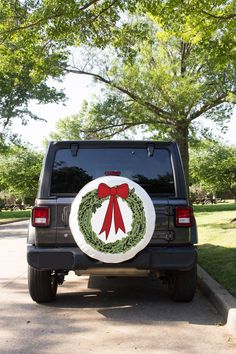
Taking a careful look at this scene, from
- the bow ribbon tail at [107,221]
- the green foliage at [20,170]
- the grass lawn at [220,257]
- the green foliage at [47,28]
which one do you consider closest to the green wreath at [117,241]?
the bow ribbon tail at [107,221]

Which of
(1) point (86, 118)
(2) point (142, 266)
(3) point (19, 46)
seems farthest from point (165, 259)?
(1) point (86, 118)

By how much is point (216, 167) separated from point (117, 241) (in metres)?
57.7

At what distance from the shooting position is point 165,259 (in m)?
5.57

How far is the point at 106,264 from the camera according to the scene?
5.53 m

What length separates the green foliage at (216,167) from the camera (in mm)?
61344

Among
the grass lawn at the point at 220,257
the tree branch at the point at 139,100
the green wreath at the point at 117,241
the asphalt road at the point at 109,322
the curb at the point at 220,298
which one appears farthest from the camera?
the tree branch at the point at 139,100

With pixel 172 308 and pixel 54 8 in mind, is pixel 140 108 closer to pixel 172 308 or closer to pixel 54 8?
pixel 54 8

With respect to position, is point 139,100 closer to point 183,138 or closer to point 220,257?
point 183,138

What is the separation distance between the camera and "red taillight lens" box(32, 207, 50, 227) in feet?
18.7

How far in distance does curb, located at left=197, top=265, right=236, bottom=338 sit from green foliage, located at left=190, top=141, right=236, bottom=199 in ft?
179

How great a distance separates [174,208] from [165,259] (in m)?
0.62

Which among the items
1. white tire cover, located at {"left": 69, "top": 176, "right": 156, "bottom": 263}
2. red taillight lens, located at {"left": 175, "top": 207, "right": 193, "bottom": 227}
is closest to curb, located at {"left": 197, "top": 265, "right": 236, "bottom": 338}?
red taillight lens, located at {"left": 175, "top": 207, "right": 193, "bottom": 227}

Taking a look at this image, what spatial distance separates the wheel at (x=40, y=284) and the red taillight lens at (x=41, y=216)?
677mm

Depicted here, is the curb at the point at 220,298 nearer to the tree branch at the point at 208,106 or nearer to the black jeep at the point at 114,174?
the black jeep at the point at 114,174
